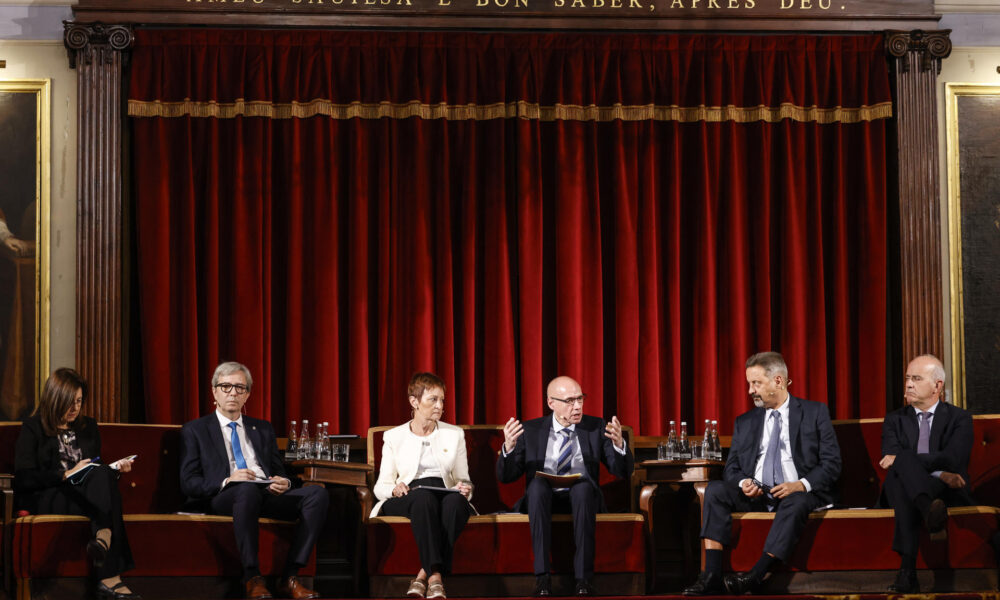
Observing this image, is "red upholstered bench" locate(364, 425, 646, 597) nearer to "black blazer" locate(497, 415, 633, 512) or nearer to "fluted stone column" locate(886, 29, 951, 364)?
"black blazer" locate(497, 415, 633, 512)

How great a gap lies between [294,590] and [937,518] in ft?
9.52

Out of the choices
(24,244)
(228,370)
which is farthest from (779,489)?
(24,244)

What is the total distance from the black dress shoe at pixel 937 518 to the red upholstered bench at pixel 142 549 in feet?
9.29

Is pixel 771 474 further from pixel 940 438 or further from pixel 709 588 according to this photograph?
pixel 940 438

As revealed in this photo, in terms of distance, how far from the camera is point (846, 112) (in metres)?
7.18

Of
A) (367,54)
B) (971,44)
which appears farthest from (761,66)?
(367,54)

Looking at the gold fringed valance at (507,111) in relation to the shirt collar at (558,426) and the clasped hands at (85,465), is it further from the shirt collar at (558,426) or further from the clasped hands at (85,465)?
the clasped hands at (85,465)

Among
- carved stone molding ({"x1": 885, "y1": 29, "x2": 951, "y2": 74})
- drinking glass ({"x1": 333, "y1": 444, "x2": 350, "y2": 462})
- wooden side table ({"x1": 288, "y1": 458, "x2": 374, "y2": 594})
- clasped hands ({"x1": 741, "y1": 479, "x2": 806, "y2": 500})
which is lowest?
clasped hands ({"x1": 741, "y1": 479, "x2": 806, "y2": 500})

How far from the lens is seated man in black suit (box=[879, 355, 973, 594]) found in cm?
531

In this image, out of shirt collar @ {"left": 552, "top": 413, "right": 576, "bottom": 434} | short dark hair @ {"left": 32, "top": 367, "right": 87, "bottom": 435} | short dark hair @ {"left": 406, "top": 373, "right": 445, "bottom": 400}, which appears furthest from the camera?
shirt collar @ {"left": 552, "top": 413, "right": 576, "bottom": 434}

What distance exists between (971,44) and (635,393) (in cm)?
300

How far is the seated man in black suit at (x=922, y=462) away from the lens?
5.31 metres

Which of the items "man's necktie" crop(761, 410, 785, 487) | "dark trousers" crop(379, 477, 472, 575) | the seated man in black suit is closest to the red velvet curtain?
the seated man in black suit

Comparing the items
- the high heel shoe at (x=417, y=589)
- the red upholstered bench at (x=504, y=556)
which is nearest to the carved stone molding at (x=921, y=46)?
the red upholstered bench at (x=504, y=556)
